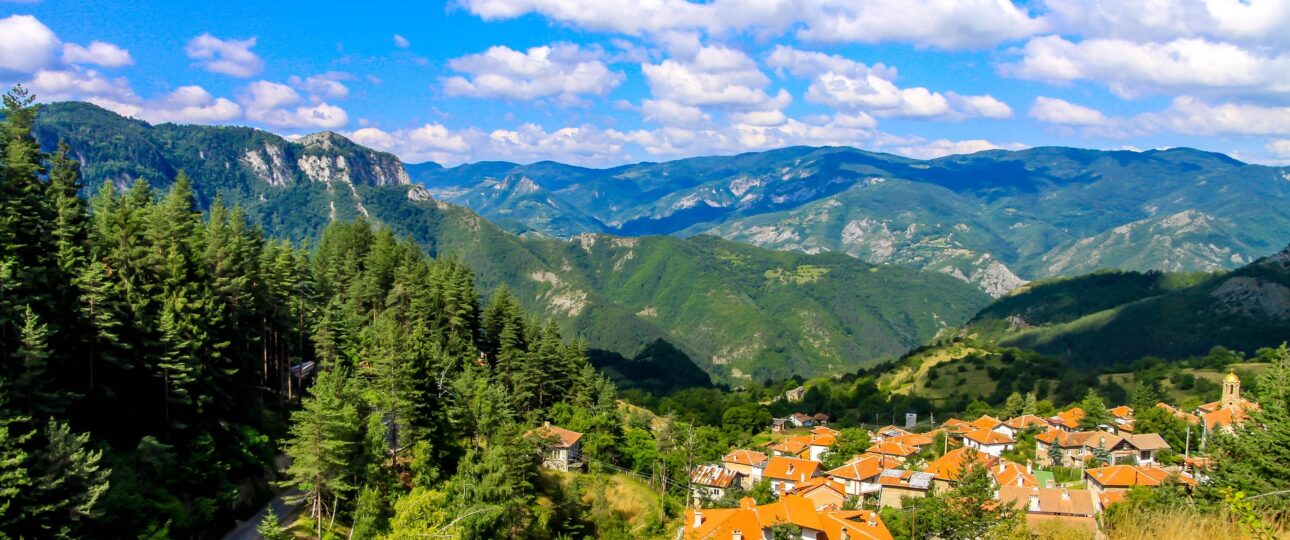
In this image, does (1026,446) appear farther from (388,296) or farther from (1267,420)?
(388,296)

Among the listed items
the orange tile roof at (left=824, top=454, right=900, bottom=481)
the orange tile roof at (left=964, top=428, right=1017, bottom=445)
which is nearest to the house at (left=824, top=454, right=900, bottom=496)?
the orange tile roof at (left=824, top=454, right=900, bottom=481)

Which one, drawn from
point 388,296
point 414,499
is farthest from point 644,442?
point 414,499

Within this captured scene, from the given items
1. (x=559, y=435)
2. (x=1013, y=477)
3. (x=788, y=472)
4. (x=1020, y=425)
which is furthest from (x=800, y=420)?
(x=559, y=435)

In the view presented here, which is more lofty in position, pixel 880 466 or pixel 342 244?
pixel 342 244

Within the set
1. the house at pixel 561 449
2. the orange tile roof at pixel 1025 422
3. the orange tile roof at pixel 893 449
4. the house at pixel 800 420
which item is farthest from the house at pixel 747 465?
the house at pixel 800 420

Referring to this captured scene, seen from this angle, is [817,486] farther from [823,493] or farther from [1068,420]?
[1068,420]

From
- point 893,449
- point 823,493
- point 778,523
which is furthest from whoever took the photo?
point 893,449

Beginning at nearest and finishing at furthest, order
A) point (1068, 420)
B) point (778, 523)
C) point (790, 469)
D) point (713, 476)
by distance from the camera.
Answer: point (778, 523) → point (790, 469) → point (713, 476) → point (1068, 420)
